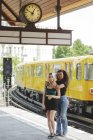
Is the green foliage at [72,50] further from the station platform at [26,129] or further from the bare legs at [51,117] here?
the bare legs at [51,117]

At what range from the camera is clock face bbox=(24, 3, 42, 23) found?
11797mm

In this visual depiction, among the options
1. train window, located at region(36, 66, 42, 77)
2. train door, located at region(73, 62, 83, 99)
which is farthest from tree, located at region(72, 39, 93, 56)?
train door, located at region(73, 62, 83, 99)

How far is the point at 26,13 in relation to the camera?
11.8m

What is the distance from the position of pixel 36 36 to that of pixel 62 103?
2087 millimetres

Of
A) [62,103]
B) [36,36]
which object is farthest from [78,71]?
[62,103]

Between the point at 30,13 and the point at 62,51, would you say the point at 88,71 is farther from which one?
the point at 62,51

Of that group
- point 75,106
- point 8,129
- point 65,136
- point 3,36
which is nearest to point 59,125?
point 65,136

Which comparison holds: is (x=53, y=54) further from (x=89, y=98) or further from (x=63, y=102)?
(x=63, y=102)

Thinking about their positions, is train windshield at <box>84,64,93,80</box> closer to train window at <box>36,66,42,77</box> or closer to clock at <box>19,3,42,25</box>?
clock at <box>19,3,42,25</box>

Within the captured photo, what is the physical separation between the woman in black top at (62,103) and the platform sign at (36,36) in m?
1.62

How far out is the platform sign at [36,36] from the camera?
40.5ft

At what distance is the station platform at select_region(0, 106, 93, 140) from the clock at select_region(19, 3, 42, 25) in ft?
8.86

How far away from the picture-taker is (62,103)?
1128 centimetres

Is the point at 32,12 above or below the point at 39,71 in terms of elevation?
above
